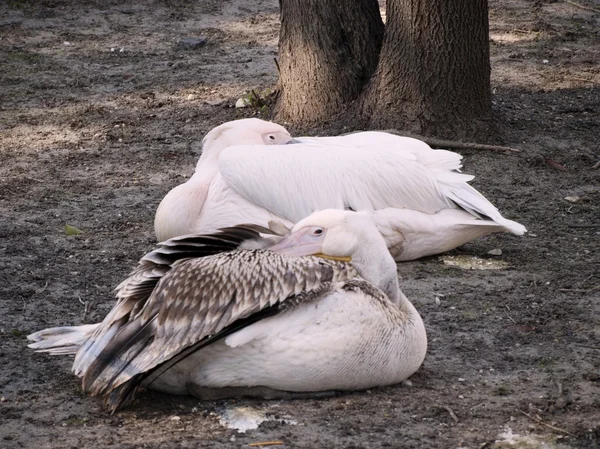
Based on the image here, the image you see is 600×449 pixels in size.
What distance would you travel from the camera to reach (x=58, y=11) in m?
10.2

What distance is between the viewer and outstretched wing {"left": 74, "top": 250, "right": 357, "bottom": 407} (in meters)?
3.40

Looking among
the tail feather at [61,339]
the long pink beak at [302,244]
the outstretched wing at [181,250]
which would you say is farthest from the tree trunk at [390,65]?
the tail feather at [61,339]

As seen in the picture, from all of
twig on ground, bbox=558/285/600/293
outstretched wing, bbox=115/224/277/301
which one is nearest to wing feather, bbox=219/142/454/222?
twig on ground, bbox=558/285/600/293

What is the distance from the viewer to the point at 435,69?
625cm

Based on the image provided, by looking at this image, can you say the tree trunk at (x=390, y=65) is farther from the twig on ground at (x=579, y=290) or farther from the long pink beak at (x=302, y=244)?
the long pink beak at (x=302, y=244)

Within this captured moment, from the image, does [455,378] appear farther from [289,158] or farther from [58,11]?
[58,11]

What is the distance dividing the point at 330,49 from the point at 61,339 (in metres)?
3.49

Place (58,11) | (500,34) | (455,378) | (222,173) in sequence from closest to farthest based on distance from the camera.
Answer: (455,378)
(222,173)
(500,34)
(58,11)

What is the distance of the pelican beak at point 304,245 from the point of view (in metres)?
3.67

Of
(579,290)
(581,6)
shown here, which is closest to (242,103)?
(579,290)

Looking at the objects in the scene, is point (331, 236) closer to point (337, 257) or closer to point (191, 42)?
point (337, 257)

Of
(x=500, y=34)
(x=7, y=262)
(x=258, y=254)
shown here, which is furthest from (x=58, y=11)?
(x=258, y=254)

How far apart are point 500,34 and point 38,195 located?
5.06 meters

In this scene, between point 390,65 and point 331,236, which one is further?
point 390,65
